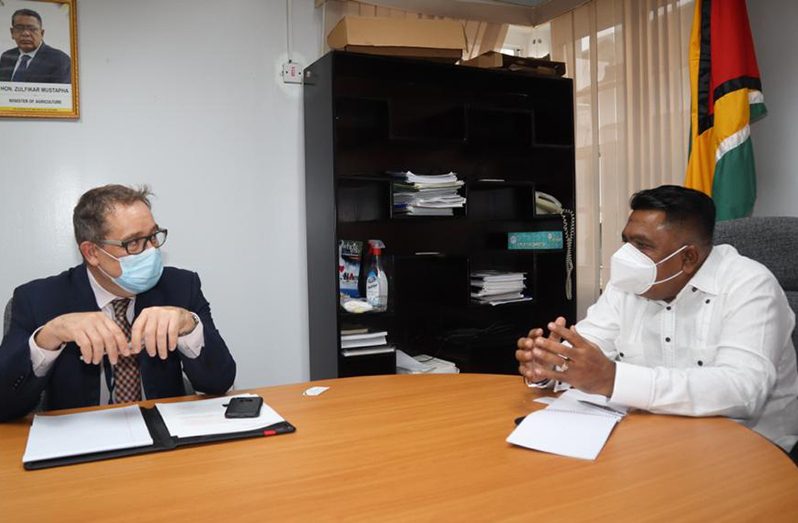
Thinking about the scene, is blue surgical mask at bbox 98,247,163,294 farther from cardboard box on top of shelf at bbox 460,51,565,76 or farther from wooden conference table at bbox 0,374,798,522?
cardboard box on top of shelf at bbox 460,51,565,76

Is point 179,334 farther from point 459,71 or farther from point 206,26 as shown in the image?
point 459,71

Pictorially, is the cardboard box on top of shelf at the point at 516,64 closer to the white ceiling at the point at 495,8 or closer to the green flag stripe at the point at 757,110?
the white ceiling at the point at 495,8

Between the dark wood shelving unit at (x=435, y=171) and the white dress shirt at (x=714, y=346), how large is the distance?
51.6 inches

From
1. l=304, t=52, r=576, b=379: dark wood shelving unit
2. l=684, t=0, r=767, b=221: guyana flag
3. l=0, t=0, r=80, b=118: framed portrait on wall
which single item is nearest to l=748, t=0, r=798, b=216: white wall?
l=684, t=0, r=767, b=221: guyana flag

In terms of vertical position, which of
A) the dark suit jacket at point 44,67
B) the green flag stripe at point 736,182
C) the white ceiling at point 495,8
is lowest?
the green flag stripe at point 736,182

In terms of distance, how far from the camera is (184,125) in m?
2.81

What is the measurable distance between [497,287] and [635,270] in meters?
1.54

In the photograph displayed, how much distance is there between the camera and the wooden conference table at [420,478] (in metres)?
0.93

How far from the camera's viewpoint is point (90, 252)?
68.7 inches

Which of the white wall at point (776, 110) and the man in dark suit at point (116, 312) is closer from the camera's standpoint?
the man in dark suit at point (116, 312)

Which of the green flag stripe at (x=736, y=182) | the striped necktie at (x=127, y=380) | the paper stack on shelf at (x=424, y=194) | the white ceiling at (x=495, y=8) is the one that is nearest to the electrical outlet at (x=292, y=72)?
the white ceiling at (x=495, y=8)

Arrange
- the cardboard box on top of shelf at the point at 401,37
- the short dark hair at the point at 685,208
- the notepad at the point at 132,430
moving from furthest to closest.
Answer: the cardboard box on top of shelf at the point at 401,37
the short dark hair at the point at 685,208
the notepad at the point at 132,430

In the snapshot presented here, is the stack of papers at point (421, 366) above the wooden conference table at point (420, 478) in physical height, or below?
below

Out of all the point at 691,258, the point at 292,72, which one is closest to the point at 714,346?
the point at 691,258
